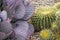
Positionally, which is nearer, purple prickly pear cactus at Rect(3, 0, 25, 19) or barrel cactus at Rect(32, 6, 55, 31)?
purple prickly pear cactus at Rect(3, 0, 25, 19)

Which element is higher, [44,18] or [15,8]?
[15,8]

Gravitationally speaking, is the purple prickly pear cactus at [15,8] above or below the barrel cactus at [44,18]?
above

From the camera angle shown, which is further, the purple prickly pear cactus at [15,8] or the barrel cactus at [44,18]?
the barrel cactus at [44,18]

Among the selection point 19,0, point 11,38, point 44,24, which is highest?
point 19,0

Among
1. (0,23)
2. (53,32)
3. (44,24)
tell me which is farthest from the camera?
(44,24)

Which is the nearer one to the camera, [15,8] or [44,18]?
[15,8]

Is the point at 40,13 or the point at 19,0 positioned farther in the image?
the point at 40,13

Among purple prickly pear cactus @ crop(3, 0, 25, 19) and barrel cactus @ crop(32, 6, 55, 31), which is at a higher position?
purple prickly pear cactus @ crop(3, 0, 25, 19)

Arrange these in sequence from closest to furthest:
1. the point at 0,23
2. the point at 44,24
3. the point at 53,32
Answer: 1. the point at 0,23
2. the point at 53,32
3. the point at 44,24

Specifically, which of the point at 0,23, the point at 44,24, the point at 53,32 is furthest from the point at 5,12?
the point at 44,24

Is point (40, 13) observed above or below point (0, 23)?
below

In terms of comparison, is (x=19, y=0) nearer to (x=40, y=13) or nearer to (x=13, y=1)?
(x=13, y=1)
